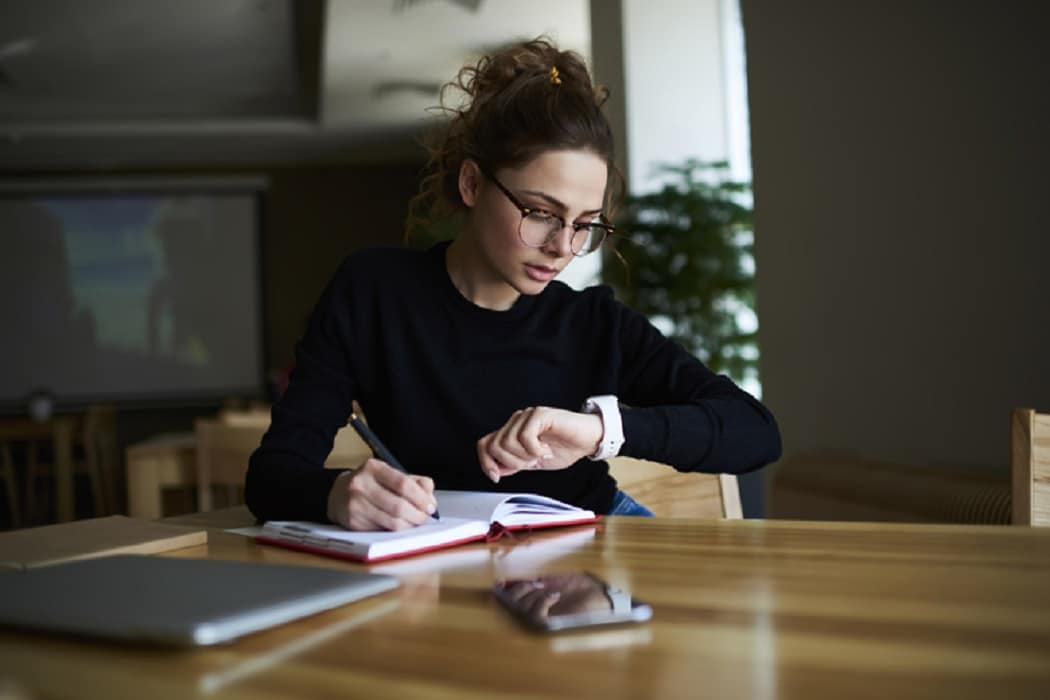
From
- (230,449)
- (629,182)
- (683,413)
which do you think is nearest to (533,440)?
(683,413)

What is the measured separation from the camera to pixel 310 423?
1401mm

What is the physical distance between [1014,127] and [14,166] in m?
8.91

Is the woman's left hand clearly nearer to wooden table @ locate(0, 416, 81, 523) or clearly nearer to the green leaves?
the green leaves

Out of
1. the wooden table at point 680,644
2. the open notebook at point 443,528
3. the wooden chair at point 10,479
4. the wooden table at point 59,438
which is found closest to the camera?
the wooden table at point 680,644

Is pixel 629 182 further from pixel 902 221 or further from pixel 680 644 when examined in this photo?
pixel 680 644

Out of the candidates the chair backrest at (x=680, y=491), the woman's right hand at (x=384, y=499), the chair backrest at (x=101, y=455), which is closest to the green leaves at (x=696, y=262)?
the chair backrest at (x=680, y=491)

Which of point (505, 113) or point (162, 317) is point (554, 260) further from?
point (162, 317)

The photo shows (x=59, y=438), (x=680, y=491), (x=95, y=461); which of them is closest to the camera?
(x=680, y=491)

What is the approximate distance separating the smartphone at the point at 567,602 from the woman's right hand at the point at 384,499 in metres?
0.24

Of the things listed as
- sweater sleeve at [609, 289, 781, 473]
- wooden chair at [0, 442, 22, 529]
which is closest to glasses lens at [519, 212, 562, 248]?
sweater sleeve at [609, 289, 781, 473]

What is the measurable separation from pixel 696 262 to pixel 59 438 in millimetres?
5030

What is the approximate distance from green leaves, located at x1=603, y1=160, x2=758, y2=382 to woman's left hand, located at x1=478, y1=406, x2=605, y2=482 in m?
2.86

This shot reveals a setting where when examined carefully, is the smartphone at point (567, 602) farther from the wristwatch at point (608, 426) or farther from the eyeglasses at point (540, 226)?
the eyeglasses at point (540, 226)

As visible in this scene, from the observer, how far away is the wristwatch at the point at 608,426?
1188 mm
